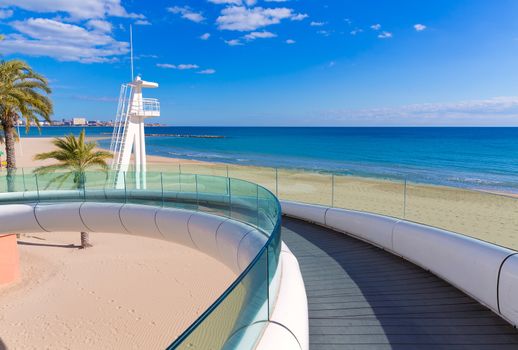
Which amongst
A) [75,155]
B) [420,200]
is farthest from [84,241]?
[420,200]

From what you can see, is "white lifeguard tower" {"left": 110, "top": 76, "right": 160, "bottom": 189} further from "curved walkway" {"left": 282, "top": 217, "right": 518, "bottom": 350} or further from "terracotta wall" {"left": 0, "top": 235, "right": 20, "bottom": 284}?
"curved walkway" {"left": 282, "top": 217, "right": 518, "bottom": 350}

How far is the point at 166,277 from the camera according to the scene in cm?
1689

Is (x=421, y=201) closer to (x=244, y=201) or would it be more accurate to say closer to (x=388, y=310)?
(x=244, y=201)

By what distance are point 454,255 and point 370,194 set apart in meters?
8.23

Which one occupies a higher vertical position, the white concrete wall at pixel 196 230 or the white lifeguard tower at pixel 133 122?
the white lifeguard tower at pixel 133 122

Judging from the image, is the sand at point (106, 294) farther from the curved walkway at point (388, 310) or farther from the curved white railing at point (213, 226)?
the curved walkway at point (388, 310)

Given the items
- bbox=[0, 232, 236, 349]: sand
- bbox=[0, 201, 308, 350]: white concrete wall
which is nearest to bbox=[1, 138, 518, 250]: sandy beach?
bbox=[0, 201, 308, 350]: white concrete wall

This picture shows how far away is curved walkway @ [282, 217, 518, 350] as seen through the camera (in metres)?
4.45

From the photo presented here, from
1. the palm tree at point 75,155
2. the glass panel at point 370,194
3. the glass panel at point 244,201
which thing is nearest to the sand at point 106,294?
the palm tree at point 75,155

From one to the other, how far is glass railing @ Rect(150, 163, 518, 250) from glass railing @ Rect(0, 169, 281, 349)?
292 cm

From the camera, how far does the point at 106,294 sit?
49.8ft

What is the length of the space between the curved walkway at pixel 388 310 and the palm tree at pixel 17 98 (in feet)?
61.7

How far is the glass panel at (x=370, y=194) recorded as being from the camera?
10671mm

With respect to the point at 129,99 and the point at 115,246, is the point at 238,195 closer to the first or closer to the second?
the point at 129,99
